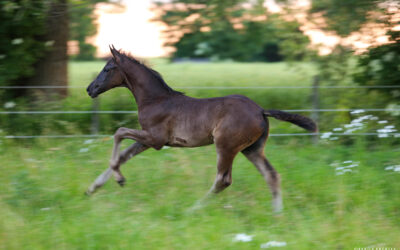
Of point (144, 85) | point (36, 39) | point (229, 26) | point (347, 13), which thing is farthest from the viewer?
point (229, 26)

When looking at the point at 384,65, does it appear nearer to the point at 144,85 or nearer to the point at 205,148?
the point at 205,148

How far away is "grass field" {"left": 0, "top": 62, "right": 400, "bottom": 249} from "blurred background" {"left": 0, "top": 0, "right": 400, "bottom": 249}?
2 centimetres

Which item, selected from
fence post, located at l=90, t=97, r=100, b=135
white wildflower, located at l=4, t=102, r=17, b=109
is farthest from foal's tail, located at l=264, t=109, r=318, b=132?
white wildflower, located at l=4, t=102, r=17, b=109

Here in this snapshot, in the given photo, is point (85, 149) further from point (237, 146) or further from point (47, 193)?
point (237, 146)

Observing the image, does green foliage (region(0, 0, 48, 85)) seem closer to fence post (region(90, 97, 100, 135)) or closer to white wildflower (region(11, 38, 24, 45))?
white wildflower (region(11, 38, 24, 45))

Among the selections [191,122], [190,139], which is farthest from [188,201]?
[191,122]

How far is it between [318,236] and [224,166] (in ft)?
4.34

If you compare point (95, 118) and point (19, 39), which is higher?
point (19, 39)

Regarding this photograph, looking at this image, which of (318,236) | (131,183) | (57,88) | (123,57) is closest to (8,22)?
(57,88)

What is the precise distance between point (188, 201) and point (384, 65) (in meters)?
4.84

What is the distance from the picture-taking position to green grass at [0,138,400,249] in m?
4.50

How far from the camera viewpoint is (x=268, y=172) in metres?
5.48

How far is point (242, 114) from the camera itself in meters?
5.25

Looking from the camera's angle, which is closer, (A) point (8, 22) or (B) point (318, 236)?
(B) point (318, 236)
